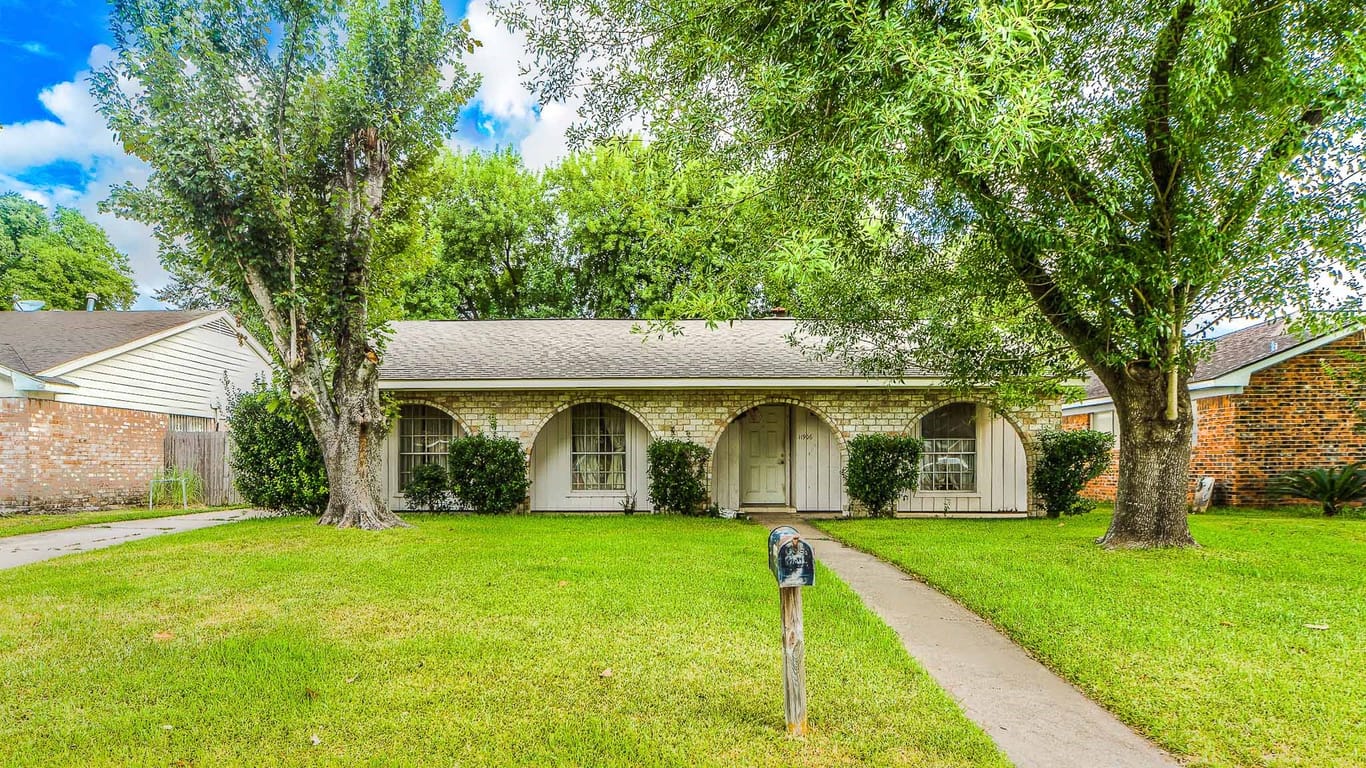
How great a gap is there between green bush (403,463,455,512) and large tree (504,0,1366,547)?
6518 mm

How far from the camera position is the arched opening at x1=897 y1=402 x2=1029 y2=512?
39.1ft

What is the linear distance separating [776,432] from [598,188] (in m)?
14.0

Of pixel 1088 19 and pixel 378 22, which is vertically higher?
pixel 378 22

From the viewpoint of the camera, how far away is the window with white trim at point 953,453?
12.0m

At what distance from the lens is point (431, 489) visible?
11.4m

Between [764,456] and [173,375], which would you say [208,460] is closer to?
[173,375]

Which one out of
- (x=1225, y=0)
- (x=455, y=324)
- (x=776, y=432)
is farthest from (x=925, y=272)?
(x=455, y=324)

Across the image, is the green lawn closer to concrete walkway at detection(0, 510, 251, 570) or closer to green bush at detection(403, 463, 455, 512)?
concrete walkway at detection(0, 510, 251, 570)

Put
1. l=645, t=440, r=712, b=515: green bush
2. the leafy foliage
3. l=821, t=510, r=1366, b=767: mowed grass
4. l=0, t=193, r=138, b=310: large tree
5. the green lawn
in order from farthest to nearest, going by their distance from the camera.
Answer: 1. l=0, t=193, r=138, b=310: large tree
2. the leafy foliage
3. l=645, t=440, r=712, b=515: green bush
4. the green lawn
5. l=821, t=510, r=1366, b=767: mowed grass

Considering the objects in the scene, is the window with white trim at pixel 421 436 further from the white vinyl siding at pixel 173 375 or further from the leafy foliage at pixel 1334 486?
the leafy foliage at pixel 1334 486

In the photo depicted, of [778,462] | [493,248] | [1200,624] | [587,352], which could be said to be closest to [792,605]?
[1200,624]

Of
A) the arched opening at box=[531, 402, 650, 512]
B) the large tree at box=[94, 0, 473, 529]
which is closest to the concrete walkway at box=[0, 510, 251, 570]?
the large tree at box=[94, 0, 473, 529]

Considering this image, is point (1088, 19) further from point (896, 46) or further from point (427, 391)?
point (427, 391)

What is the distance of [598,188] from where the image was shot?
2367 cm
